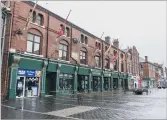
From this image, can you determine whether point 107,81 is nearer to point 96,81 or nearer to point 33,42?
point 96,81

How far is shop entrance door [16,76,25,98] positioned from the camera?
18614 millimetres

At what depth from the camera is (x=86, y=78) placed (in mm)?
30188

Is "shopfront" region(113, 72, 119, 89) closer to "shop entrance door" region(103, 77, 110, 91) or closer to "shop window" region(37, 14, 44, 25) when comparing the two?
"shop entrance door" region(103, 77, 110, 91)

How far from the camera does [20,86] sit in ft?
62.0

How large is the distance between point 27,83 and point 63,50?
24.7ft

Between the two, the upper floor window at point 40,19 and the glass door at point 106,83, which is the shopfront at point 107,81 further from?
the upper floor window at point 40,19

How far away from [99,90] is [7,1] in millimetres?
20949

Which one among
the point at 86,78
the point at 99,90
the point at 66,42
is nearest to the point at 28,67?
the point at 66,42

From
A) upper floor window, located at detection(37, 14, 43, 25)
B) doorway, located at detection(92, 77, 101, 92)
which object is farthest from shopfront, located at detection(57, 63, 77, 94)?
doorway, located at detection(92, 77, 101, 92)

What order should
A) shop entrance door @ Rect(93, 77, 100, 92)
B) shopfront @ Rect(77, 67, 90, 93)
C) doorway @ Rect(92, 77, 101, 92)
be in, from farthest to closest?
shop entrance door @ Rect(93, 77, 100, 92) < doorway @ Rect(92, 77, 101, 92) < shopfront @ Rect(77, 67, 90, 93)

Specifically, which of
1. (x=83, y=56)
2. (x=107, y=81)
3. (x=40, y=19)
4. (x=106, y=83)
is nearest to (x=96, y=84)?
(x=106, y=83)

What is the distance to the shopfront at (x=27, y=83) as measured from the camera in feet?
61.6

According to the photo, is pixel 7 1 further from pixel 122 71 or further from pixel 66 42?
pixel 122 71

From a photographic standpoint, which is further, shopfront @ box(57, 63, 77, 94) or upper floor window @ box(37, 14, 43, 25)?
shopfront @ box(57, 63, 77, 94)
